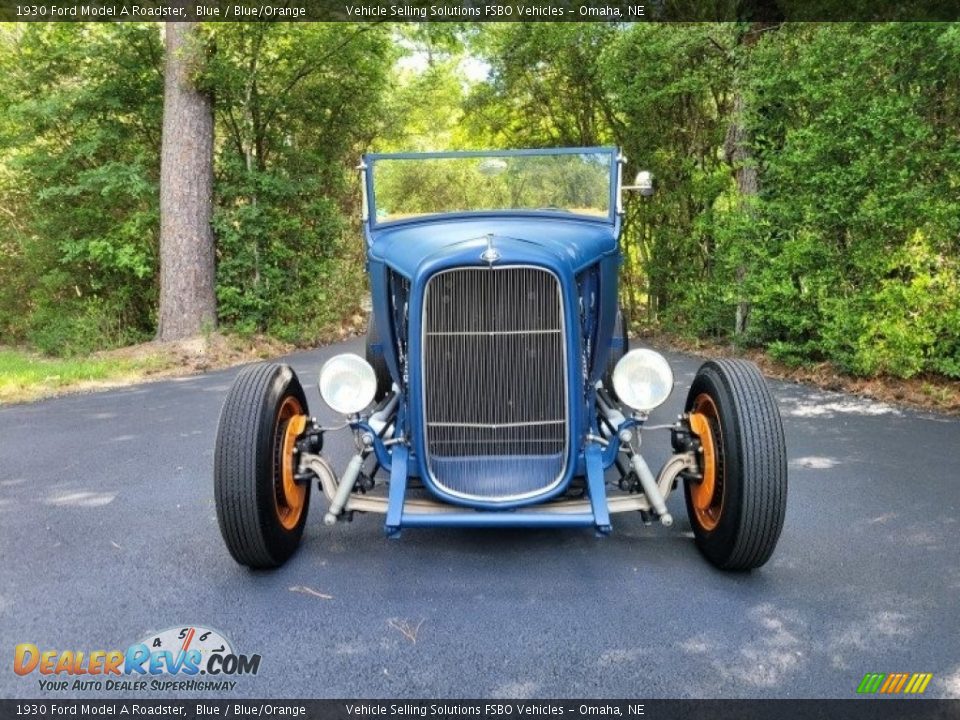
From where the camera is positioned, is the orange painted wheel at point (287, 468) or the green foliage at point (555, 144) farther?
the green foliage at point (555, 144)

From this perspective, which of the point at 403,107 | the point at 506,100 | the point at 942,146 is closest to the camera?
the point at 942,146

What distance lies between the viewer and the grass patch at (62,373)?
624 centimetres

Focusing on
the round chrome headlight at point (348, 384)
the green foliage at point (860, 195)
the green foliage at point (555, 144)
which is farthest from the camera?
the green foliage at point (555, 144)

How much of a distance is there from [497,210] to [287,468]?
1701 mm

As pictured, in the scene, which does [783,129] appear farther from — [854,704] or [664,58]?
[854,704]

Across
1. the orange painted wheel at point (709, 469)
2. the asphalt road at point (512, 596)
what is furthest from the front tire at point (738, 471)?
the asphalt road at point (512, 596)

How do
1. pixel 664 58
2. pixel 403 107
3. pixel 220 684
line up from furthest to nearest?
pixel 403 107 < pixel 664 58 < pixel 220 684

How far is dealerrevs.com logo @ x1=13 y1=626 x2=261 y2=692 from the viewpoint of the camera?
1.98 meters

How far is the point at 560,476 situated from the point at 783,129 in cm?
591

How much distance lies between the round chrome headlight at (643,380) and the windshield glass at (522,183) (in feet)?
3.72

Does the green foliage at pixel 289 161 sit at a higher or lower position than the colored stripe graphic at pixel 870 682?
higher

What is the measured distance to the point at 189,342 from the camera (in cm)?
839

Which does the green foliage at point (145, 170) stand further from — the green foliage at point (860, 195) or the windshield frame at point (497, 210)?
the windshield frame at point (497, 210)

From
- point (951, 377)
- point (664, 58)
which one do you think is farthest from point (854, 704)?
point (664, 58)
